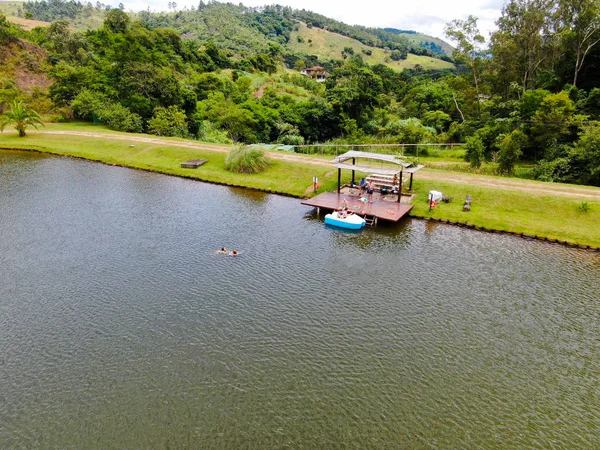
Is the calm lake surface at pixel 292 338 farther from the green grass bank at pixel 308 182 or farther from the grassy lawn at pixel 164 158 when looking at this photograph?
the grassy lawn at pixel 164 158

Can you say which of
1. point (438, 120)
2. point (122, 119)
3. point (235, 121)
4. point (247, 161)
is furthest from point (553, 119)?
point (122, 119)

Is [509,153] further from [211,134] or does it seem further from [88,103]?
[88,103]

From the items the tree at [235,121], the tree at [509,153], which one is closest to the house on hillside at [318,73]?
the tree at [235,121]

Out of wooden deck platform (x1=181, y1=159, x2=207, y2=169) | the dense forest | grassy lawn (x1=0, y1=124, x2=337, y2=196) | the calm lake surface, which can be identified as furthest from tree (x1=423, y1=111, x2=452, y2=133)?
the calm lake surface

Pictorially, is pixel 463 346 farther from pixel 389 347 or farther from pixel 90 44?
pixel 90 44

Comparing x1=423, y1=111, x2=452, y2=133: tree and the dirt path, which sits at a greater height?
x1=423, y1=111, x2=452, y2=133: tree

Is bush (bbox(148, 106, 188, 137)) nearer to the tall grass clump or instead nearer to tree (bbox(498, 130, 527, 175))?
the tall grass clump
